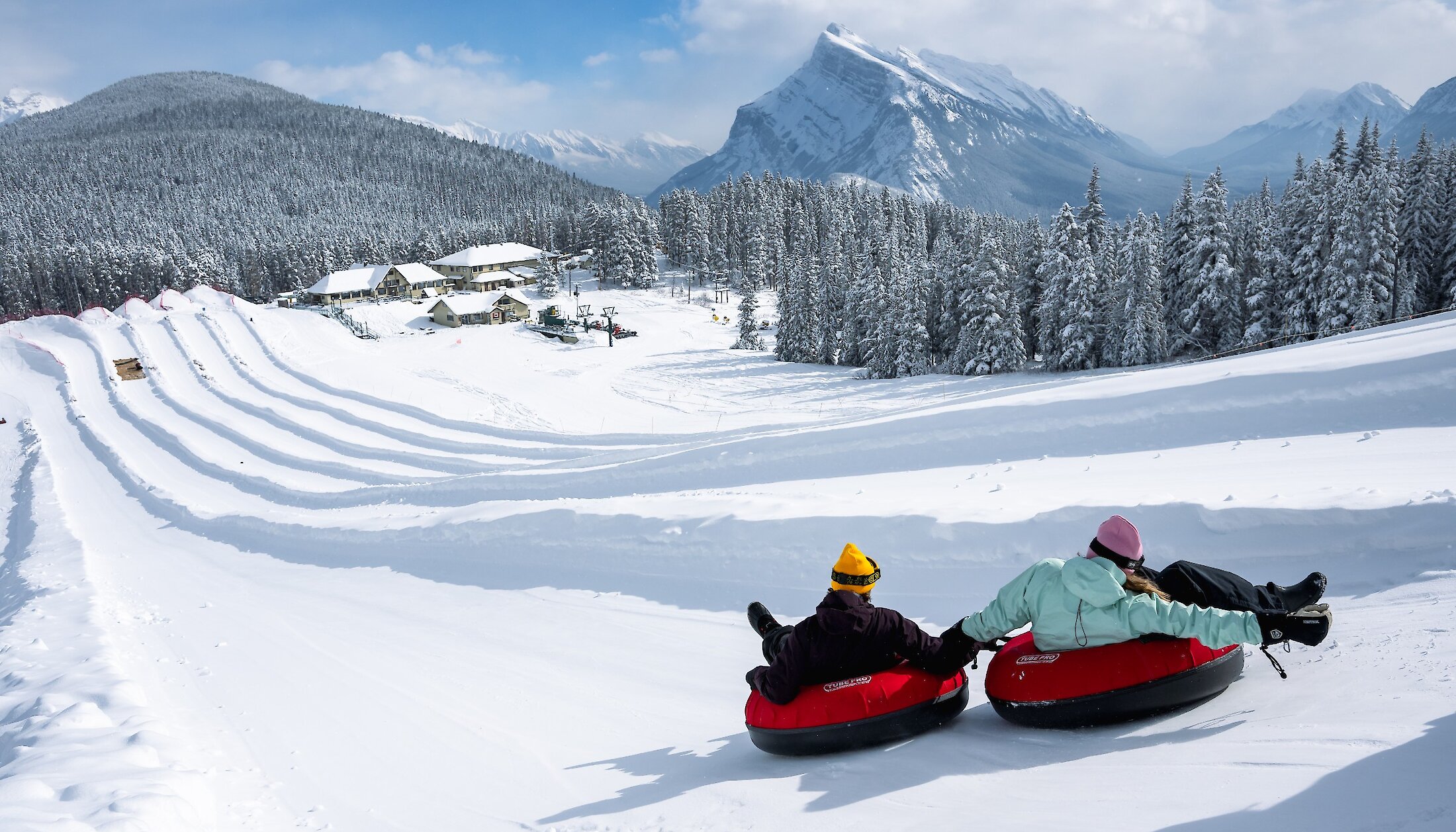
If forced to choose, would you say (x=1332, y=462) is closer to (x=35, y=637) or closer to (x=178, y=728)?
(x=178, y=728)

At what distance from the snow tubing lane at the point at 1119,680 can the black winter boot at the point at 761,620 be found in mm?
1869

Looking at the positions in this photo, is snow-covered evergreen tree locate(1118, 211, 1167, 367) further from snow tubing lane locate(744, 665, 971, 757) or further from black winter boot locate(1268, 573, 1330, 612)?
snow tubing lane locate(744, 665, 971, 757)

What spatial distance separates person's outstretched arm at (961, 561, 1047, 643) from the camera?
486cm

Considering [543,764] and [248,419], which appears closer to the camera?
[543,764]

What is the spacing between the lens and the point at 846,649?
487 cm

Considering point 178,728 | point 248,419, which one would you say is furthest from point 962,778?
point 248,419

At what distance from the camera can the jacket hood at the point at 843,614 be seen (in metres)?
4.77

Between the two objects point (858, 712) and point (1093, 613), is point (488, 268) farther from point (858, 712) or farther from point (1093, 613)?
point (1093, 613)

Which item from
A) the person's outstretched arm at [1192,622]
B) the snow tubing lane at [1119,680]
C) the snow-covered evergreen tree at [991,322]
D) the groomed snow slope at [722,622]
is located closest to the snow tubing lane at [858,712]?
the groomed snow slope at [722,622]

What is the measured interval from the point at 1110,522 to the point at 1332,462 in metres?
5.98

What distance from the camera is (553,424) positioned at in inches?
1323

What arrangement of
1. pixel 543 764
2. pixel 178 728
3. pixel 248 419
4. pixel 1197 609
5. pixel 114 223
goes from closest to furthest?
pixel 1197 609
pixel 543 764
pixel 178 728
pixel 248 419
pixel 114 223

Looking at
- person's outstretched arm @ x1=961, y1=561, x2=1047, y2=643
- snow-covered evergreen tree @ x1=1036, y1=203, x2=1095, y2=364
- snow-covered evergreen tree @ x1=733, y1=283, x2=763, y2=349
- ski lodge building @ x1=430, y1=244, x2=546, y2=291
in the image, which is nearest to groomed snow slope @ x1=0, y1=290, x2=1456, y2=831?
person's outstretched arm @ x1=961, y1=561, x2=1047, y2=643

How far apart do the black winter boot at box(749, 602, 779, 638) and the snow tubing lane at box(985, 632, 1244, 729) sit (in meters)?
1.87
